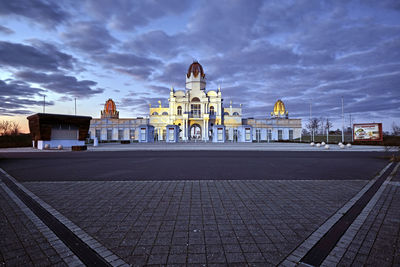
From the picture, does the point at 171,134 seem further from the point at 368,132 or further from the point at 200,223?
the point at 200,223

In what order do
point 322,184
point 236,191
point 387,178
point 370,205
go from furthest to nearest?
point 387,178 < point 322,184 < point 236,191 < point 370,205

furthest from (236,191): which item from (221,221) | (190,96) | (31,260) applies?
(190,96)

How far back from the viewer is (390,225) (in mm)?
4098

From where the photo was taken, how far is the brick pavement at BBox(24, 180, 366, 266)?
3.23m

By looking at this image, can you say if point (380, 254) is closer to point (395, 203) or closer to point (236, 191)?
point (395, 203)

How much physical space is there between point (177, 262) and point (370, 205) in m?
5.09

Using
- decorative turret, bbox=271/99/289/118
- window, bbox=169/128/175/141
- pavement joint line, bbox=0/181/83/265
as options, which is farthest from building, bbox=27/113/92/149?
decorative turret, bbox=271/99/289/118

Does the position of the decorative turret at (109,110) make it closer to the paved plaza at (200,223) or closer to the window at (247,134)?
the window at (247,134)

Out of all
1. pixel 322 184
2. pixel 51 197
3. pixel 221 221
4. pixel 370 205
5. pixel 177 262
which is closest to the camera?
pixel 177 262

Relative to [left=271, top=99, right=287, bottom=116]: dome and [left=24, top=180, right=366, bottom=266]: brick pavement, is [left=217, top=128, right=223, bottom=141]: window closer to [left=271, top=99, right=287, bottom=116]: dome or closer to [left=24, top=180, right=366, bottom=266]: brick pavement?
[left=24, top=180, right=366, bottom=266]: brick pavement

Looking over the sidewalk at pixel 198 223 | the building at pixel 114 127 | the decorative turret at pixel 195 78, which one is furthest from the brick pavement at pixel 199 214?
the decorative turret at pixel 195 78

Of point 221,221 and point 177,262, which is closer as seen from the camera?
point 177,262

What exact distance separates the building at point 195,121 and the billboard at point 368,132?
1131 inches

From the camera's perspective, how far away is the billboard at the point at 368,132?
33.7 m
